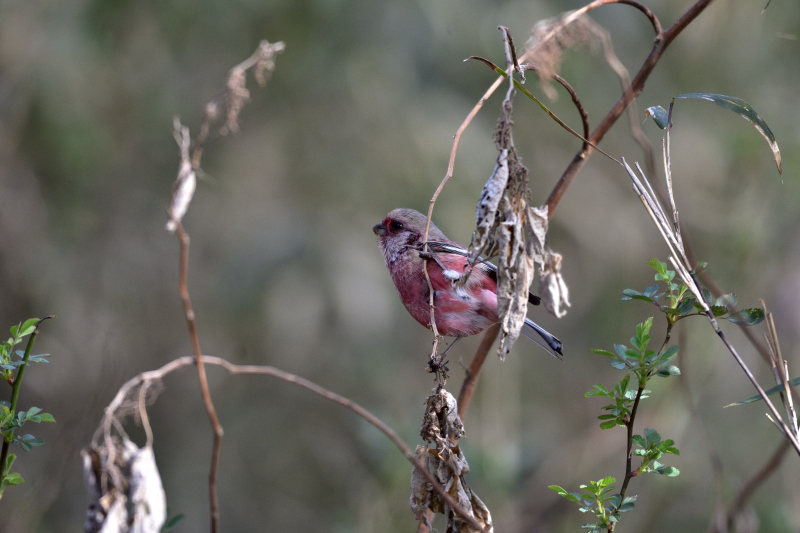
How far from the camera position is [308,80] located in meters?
7.27

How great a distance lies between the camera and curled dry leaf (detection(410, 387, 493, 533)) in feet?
6.01

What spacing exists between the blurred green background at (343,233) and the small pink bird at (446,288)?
2446 millimetres

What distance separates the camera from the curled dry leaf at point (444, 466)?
72.1 inches

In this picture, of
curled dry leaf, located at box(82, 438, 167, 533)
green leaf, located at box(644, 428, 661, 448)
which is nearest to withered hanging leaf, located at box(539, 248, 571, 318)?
green leaf, located at box(644, 428, 661, 448)

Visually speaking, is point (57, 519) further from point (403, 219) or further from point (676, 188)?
point (676, 188)

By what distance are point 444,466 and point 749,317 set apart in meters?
0.83

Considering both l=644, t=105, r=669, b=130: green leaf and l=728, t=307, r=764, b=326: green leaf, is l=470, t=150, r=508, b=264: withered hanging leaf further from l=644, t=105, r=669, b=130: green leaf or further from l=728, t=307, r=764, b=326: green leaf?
l=728, t=307, r=764, b=326: green leaf

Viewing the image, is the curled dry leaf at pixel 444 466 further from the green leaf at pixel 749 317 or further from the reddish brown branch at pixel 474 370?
the green leaf at pixel 749 317

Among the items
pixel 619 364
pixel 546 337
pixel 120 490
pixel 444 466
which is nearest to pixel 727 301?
pixel 619 364

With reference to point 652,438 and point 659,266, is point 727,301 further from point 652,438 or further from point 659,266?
point 652,438

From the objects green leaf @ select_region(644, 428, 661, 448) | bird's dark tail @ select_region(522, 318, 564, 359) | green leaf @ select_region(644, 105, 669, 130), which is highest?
green leaf @ select_region(644, 105, 669, 130)

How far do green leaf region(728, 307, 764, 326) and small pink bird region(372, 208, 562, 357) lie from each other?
2.53 ft

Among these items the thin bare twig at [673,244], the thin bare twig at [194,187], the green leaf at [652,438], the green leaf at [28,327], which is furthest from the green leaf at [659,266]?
the green leaf at [28,327]

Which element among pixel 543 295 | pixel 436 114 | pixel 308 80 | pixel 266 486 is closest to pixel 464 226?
pixel 436 114
